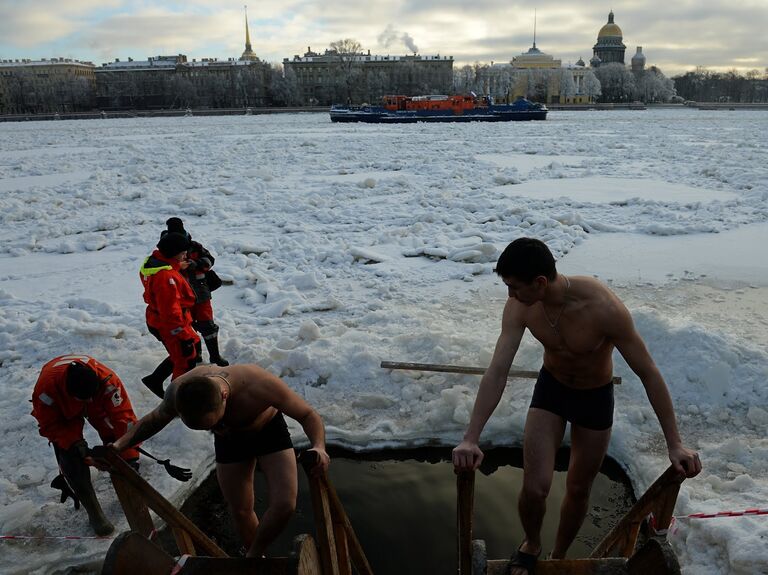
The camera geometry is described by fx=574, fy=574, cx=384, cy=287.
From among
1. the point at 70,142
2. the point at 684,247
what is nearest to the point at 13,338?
the point at 684,247

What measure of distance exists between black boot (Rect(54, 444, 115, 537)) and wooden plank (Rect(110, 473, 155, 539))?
89 centimetres

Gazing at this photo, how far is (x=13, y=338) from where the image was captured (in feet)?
18.9

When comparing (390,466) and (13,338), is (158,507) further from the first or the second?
(13,338)

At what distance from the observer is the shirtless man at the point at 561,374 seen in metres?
2.47

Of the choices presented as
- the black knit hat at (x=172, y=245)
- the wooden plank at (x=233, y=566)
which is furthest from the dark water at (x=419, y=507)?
the black knit hat at (x=172, y=245)

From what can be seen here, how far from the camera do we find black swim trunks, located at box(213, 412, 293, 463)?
289 cm

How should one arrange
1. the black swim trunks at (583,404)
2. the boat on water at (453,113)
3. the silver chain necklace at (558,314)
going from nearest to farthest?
1. the silver chain necklace at (558,314)
2. the black swim trunks at (583,404)
3. the boat on water at (453,113)

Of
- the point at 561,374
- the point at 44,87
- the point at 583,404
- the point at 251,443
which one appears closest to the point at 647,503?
the point at 583,404

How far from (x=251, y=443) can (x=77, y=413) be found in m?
1.10

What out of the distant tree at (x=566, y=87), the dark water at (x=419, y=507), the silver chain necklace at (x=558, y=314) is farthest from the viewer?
the distant tree at (x=566, y=87)

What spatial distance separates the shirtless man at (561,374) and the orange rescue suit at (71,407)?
6.78 ft

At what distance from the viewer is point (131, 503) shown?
8.43 feet

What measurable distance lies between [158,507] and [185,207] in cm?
1045

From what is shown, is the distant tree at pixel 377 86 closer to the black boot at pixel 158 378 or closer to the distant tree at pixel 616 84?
the distant tree at pixel 616 84
